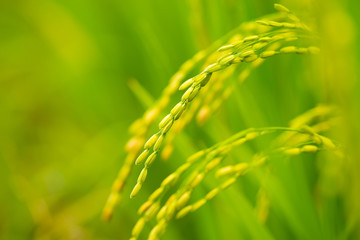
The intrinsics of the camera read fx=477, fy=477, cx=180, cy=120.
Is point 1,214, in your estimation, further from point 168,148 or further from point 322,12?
point 322,12

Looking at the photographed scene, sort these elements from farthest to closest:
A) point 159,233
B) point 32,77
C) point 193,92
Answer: point 32,77, point 159,233, point 193,92

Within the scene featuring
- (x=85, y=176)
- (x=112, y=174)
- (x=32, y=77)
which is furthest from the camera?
(x=32, y=77)

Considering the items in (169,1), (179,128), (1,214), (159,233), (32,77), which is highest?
(32,77)

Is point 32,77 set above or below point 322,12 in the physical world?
above

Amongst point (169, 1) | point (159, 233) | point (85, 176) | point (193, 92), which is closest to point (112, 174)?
point (85, 176)

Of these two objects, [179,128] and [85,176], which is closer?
[179,128]

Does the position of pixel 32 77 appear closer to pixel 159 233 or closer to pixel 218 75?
pixel 218 75

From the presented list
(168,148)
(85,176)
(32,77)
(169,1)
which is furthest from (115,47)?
(168,148)
